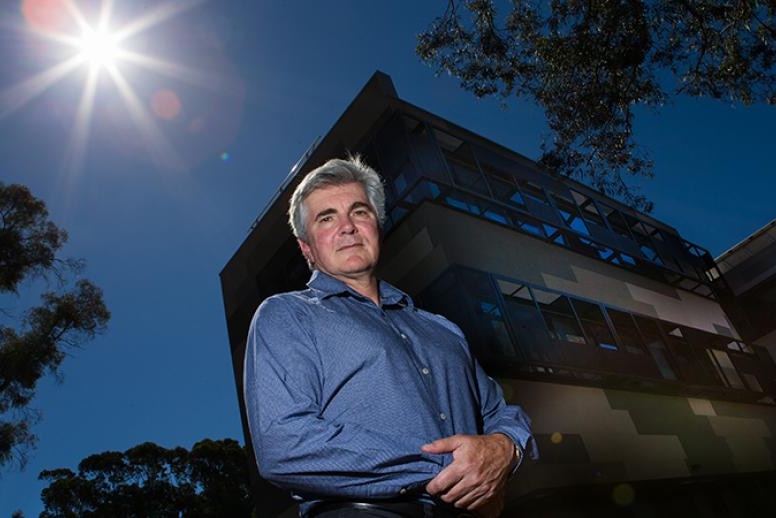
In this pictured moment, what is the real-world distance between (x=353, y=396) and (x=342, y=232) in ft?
2.41

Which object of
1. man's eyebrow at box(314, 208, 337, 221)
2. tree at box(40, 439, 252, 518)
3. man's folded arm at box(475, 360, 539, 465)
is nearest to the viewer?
man's folded arm at box(475, 360, 539, 465)

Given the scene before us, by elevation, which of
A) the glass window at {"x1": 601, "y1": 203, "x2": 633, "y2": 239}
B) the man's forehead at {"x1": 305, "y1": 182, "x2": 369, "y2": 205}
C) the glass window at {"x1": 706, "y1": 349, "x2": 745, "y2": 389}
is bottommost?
the man's forehead at {"x1": 305, "y1": 182, "x2": 369, "y2": 205}

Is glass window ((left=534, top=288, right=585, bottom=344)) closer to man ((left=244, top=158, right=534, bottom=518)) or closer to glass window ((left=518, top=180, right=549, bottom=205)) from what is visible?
glass window ((left=518, top=180, right=549, bottom=205))

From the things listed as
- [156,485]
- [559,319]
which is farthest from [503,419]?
[156,485]

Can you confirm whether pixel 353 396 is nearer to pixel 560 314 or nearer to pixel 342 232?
pixel 342 232

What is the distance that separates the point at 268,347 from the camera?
1396 millimetres

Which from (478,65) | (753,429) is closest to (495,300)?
(478,65)

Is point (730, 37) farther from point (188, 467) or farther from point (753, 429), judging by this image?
point (188, 467)

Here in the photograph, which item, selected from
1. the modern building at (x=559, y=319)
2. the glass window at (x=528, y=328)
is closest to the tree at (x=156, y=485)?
the modern building at (x=559, y=319)

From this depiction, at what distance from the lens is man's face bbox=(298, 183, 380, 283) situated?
1.88m

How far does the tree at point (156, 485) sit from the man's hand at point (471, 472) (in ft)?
101

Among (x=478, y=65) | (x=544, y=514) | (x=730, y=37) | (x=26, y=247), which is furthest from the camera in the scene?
(x=26, y=247)

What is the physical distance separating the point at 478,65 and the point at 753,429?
11449mm

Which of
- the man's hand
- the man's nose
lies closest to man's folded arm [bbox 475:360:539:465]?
the man's hand
